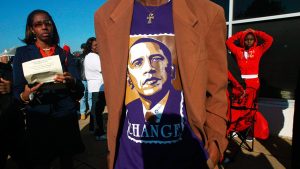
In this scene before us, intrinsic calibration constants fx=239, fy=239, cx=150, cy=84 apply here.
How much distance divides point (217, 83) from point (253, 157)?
3.55 m

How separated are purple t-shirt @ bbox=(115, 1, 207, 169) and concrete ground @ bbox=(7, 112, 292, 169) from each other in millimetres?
3004

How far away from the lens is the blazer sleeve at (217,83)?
50.9 inches

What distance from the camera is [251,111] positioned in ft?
14.7

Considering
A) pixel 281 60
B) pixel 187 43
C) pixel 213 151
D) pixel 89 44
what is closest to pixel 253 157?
pixel 281 60

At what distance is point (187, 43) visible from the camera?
4.11ft

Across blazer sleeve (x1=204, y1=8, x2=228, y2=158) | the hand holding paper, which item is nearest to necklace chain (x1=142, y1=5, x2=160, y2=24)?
blazer sleeve (x1=204, y1=8, x2=228, y2=158)

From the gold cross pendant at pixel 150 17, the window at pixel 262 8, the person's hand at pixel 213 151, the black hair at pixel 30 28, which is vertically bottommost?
the person's hand at pixel 213 151

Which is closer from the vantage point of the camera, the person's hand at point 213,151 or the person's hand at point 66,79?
the person's hand at point 213,151

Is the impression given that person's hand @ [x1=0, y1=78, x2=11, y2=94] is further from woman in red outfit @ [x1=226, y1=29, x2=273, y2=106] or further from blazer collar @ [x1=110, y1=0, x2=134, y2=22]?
woman in red outfit @ [x1=226, y1=29, x2=273, y2=106]

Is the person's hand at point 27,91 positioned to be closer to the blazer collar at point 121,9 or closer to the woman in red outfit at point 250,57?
the blazer collar at point 121,9

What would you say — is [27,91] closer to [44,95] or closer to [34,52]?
[44,95]

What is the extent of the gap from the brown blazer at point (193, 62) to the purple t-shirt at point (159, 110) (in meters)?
0.06

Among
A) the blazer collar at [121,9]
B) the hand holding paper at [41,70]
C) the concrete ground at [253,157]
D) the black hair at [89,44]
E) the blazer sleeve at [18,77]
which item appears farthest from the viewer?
the black hair at [89,44]

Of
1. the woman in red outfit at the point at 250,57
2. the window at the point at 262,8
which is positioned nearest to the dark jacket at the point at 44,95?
the woman in red outfit at the point at 250,57
